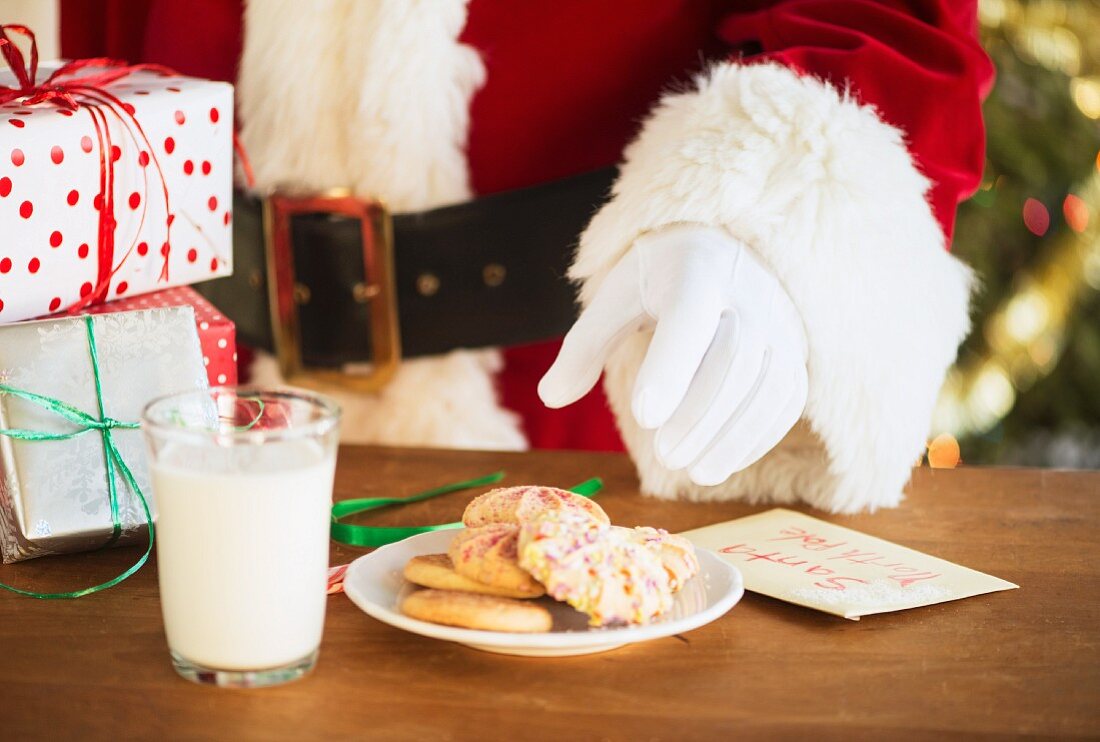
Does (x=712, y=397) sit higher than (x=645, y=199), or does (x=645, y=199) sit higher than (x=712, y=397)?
(x=645, y=199)

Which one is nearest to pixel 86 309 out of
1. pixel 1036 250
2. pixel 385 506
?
pixel 385 506

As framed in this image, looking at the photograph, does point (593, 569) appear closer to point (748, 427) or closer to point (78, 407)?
point (748, 427)

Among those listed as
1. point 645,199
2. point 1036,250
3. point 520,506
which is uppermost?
point 645,199

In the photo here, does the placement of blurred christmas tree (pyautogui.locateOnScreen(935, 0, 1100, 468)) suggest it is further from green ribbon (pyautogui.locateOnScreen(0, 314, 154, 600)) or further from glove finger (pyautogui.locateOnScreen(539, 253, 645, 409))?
green ribbon (pyautogui.locateOnScreen(0, 314, 154, 600))

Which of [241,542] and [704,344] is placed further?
[704,344]

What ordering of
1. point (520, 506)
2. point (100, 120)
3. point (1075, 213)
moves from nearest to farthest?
point (520, 506), point (100, 120), point (1075, 213)

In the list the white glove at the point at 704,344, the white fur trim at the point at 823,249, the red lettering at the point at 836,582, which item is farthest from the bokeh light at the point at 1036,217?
the red lettering at the point at 836,582
